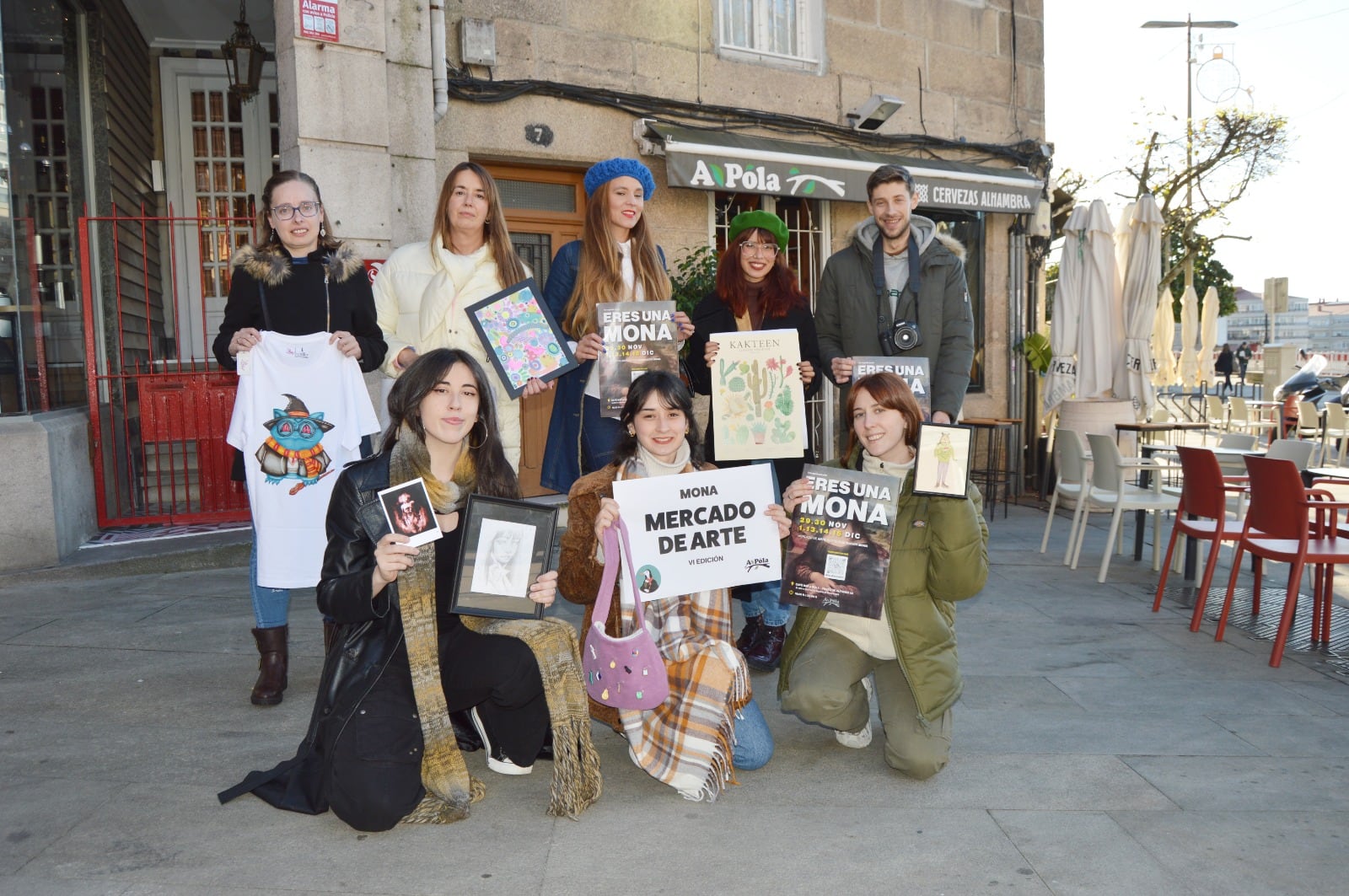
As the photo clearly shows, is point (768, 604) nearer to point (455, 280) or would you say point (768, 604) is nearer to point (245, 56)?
point (455, 280)

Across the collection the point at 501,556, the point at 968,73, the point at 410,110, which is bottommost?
the point at 501,556

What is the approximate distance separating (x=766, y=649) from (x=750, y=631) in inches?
5.7

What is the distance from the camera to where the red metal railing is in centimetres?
654

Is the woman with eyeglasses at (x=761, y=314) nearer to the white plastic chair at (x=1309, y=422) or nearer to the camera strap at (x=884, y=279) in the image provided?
the camera strap at (x=884, y=279)

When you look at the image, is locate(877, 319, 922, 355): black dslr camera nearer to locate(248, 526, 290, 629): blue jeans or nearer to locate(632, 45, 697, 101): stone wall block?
locate(248, 526, 290, 629): blue jeans

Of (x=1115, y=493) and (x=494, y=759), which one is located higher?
(x=1115, y=493)

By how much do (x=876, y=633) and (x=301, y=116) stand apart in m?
4.90

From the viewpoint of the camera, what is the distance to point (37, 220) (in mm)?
6871

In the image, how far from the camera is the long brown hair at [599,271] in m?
3.98

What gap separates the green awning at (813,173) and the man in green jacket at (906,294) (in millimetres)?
4050

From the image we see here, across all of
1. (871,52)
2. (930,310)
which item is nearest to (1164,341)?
(871,52)

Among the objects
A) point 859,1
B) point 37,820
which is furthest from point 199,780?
point 859,1

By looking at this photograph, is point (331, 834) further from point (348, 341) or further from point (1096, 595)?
point (1096, 595)

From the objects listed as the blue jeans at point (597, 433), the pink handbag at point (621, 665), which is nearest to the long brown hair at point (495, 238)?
the blue jeans at point (597, 433)
